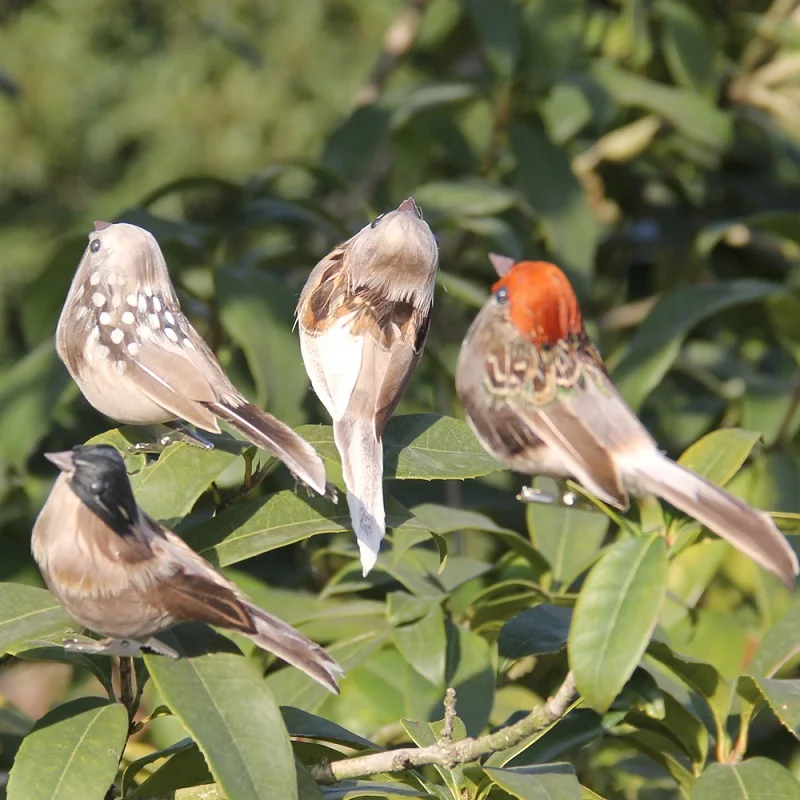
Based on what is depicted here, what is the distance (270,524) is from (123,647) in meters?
0.24

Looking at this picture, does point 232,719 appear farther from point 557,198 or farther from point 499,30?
point 499,30

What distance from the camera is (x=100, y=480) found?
120cm

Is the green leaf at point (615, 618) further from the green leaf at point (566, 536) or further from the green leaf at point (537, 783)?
the green leaf at point (566, 536)

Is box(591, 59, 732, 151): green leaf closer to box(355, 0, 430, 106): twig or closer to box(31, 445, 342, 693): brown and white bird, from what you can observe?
box(355, 0, 430, 106): twig

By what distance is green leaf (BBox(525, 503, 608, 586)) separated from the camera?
6.97ft

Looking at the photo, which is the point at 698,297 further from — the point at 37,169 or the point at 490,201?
the point at 37,169

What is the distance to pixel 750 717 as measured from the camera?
5.65 feet

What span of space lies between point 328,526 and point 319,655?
224 millimetres

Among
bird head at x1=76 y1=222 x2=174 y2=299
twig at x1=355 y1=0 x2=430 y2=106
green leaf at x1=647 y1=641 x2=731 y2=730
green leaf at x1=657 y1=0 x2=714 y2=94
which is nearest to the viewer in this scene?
bird head at x1=76 y1=222 x2=174 y2=299

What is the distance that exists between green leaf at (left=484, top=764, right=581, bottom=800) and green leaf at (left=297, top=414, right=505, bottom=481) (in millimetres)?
353

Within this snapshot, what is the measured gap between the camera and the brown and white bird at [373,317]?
154 centimetres

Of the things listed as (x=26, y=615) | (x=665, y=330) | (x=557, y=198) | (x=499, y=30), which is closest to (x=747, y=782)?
(x=26, y=615)

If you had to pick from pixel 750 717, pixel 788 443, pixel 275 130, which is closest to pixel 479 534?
pixel 788 443

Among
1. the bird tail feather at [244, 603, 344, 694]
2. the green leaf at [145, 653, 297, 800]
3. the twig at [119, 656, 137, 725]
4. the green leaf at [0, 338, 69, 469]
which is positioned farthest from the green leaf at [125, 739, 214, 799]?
the green leaf at [0, 338, 69, 469]
